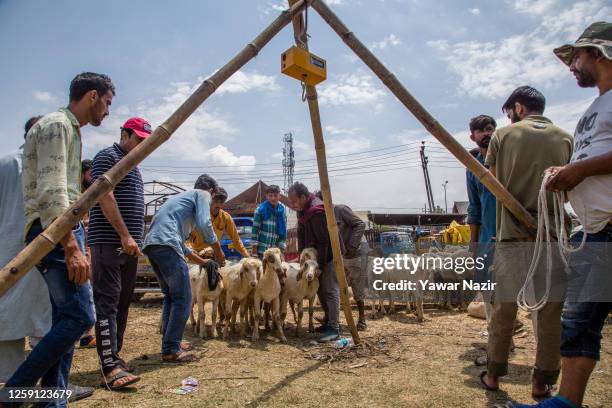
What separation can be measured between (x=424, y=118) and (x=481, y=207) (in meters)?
1.75

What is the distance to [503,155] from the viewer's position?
329 cm

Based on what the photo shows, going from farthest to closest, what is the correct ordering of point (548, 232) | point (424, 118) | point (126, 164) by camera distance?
point (424, 118) < point (548, 232) < point (126, 164)

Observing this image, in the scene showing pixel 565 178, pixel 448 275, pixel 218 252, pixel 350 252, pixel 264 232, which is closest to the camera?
pixel 565 178

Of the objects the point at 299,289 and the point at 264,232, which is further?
the point at 264,232

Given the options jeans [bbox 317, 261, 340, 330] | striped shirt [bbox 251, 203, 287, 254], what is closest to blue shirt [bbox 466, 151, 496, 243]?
jeans [bbox 317, 261, 340, 330]

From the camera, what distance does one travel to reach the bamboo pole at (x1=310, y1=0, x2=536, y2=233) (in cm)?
304

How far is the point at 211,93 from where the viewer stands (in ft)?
9.38

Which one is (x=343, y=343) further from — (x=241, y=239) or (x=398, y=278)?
(x=241, y=239)

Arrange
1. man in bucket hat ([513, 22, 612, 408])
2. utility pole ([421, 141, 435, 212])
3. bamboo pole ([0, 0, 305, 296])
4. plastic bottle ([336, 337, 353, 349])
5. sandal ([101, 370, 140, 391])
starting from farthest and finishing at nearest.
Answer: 1. utility pole ([421, 141, 435, 212])
2. plastic bottle ([336, 337, 353, 349])
3. sandal ([101, 370, 140, 391])
4. man in bucket hat ([513, 22, 612, 408])
5. bamboo pole ([0, 0, 305, 296])

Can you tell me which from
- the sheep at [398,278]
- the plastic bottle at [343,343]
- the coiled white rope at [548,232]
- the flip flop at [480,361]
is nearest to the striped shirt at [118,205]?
the plastic bottle at [343,343]

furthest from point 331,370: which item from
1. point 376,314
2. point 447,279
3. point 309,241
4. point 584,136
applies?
point 447,279

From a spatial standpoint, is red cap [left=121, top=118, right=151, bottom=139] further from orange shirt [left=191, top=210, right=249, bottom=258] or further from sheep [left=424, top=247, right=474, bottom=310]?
sheep [left=424, top=247, right=474, bottom=310]

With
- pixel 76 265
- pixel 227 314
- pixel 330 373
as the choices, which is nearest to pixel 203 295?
pixel 227 314

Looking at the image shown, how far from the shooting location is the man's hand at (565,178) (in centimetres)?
229
